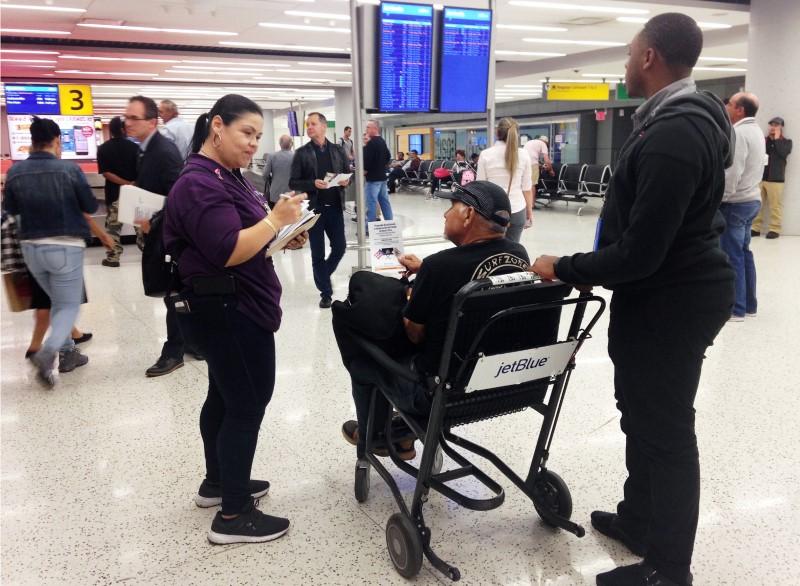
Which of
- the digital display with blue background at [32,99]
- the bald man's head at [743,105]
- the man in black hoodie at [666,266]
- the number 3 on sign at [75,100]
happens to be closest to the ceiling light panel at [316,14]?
the bald man's head at [743,105]

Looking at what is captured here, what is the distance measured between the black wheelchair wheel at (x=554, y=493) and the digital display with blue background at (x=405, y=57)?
111 inches

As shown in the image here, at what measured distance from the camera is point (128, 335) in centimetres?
450

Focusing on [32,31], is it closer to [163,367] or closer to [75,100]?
[75,100]

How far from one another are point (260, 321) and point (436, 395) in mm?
597

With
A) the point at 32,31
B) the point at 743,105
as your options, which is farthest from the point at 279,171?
the point at 743,105

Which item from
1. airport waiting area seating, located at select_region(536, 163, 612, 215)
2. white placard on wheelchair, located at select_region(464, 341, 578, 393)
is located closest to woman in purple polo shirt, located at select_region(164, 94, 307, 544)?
white placard on wheelchair, located at select_region(464, 341, 578, 393)

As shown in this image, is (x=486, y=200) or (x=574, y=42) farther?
(x=574, y=42)

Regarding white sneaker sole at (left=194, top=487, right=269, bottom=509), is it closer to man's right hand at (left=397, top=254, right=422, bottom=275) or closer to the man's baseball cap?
man's right hand at (left=397, top=254, right=422, bottom=275)

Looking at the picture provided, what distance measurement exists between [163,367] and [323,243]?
1803mm

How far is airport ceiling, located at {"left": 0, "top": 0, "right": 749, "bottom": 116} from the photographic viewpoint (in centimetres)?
876

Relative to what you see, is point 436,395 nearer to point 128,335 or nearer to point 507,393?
point 507,393

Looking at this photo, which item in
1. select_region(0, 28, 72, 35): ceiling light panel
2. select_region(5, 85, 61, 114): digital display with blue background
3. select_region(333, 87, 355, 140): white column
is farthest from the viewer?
select_region(333, 87, 355, 140): white column

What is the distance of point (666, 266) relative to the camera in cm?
156

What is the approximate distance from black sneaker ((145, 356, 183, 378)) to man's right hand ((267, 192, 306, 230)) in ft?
7.45
